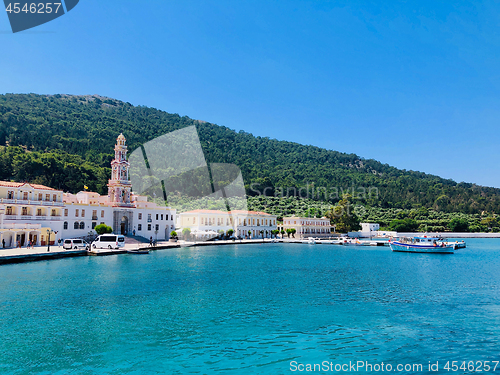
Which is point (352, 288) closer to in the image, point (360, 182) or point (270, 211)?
point (270, 211)

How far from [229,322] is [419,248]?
151 feet

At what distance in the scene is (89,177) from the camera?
71.2 m

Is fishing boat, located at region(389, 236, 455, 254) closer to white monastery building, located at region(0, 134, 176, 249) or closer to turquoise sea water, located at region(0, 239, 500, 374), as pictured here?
turquoise sea water, located at region(0, 239, 500, 374)

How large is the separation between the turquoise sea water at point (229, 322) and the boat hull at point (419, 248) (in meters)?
29.6

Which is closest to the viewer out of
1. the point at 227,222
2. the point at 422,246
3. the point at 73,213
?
the point at 73,213

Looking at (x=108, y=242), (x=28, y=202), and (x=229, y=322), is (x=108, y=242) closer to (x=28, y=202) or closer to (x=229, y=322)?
(x=28, y=202)

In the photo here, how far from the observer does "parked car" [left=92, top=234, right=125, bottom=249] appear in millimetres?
37250

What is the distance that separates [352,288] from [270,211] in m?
70.4

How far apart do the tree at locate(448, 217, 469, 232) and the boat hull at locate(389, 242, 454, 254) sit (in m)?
54.2

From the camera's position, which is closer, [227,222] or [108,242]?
[108,242]

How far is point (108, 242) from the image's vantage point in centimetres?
3759

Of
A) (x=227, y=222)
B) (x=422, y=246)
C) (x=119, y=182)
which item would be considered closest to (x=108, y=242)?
(x=119, y=182)

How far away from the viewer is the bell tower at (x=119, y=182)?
162 feet

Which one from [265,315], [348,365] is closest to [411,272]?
[265,315]
